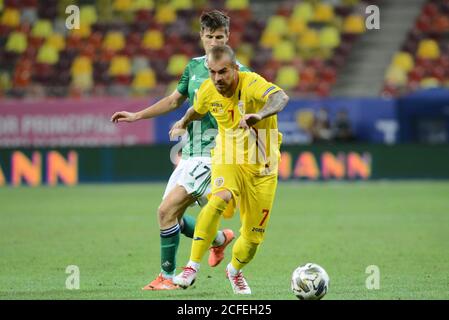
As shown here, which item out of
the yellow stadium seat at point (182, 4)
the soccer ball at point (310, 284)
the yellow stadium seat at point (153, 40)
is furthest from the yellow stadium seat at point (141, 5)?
the soccer ball at point (310, 284)

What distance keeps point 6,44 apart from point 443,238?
1695 cm

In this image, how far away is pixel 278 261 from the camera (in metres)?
10.4

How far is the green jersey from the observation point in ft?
28.4

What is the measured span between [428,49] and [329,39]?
8.67 feet

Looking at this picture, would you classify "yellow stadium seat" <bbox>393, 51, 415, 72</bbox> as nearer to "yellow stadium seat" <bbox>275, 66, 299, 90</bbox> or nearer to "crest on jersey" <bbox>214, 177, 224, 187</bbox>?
"yellow stadium seat" <bbox>275, 66, 299, 90</bbox>

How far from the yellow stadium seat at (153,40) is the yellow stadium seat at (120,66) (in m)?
0.85

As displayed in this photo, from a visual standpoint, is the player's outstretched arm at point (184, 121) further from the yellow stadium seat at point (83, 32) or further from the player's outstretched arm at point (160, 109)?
the yellow stadium seat at point (83, 32)

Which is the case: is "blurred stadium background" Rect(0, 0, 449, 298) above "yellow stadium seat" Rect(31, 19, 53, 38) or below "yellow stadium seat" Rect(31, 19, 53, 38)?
below

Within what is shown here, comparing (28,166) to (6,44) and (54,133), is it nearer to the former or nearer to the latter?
(54,133)

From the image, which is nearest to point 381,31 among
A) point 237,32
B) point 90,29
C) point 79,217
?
point 237,32

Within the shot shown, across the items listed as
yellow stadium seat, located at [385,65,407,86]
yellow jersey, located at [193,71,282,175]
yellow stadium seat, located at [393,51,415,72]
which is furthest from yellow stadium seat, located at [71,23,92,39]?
yellow jersey, located at [193,71,282,175]

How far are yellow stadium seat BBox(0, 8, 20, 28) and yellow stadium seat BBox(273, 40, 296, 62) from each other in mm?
7124

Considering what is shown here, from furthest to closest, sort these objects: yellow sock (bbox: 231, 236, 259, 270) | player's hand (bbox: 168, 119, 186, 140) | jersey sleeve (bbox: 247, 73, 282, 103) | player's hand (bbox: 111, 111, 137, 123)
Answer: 1. player's hand (bbox: 111, 111, 137, 123)
2. player's hand (bbox: 168, 119, 186, 140)
3. yellow sock (bbox: 231, 236, 259, 270)
4. jersey sleeve (bbox: 247, 73, 282, 103)

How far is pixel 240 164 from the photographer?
310 inches
